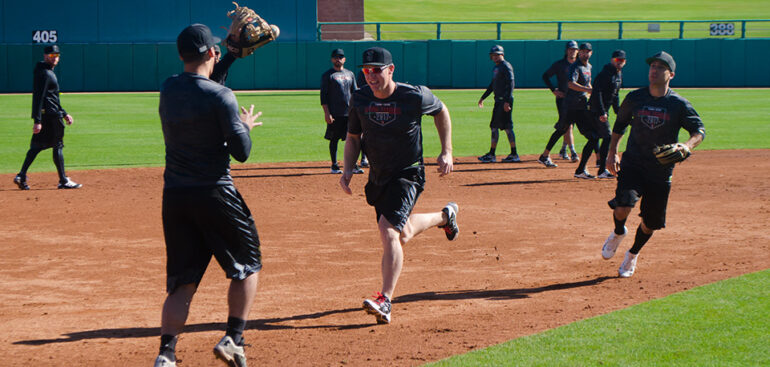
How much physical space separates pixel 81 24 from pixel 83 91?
149 inches

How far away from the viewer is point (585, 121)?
15.0m

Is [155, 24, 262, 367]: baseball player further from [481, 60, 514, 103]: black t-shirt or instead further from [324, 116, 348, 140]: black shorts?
[481, 60, 514, 103]: black t-shirt

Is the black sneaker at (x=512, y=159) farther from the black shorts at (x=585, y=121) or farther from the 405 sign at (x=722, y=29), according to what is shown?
the 405 sign at (x=722, y=29)

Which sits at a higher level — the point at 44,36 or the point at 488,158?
the point at 44,36

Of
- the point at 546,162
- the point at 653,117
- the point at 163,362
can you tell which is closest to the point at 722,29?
the point at 546,162

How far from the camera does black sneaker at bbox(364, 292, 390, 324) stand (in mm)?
6422

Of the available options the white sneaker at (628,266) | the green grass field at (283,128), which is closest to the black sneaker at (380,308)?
the white sneaker at (628,266)

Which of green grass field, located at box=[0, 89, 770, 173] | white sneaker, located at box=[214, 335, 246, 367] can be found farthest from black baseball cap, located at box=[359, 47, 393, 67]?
green grass field, located at box=[0, 89, 770, 173]

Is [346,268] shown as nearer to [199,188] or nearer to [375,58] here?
[375,58]

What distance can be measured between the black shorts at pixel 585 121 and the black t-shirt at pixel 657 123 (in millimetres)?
6843

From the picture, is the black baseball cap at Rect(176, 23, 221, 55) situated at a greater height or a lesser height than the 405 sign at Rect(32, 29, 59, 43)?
lesser

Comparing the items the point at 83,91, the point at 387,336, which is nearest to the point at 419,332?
the point at 387,336

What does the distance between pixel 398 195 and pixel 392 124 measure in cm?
56

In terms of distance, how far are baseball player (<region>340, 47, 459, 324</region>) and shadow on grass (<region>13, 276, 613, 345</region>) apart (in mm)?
544
